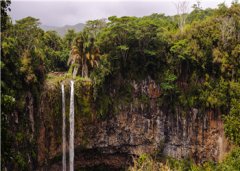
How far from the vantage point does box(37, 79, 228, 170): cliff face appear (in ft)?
57.6

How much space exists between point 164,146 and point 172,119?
5.83 ft

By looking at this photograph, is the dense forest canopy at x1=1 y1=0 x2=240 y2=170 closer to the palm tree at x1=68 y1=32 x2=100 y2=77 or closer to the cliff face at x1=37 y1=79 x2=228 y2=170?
the palm tree at x1=68 y1=32 x2=100 y2=77

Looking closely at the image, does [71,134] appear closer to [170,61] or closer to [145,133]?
[145,133]

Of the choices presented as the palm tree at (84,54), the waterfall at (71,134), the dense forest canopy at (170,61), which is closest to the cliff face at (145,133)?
the waterfall at (71,134)

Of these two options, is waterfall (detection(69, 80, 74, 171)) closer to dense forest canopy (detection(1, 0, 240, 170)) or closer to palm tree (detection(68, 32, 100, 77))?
dense forest canopy (detection(1, 0, 240, 170))

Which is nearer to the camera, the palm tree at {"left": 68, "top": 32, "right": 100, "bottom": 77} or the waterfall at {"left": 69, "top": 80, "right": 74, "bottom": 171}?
the waterfall at {"left": 69, "top": 80, "right": 74, "bottom": 171}

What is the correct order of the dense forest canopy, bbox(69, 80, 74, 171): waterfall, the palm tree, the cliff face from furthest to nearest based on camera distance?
1. the palm tree
2. the cliff face
3. bbox(69, 80, 74, 171): waterfall
4. the dense forest canopy

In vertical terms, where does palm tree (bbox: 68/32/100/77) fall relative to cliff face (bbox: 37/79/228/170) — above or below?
above

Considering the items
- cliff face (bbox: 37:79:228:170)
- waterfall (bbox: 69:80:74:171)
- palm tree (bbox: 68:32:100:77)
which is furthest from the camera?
palm tree (bbox: 68:32:100:77)

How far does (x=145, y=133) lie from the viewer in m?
18.5

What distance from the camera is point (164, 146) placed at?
61.1 ft

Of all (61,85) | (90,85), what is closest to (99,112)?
(90,85)

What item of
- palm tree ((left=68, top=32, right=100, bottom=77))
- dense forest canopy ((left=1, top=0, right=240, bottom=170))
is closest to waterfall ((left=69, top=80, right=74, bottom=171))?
dense forest canopy ((left=1, top=0, right=240, bottom=170))

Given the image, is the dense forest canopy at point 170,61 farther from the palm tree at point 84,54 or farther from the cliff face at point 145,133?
the cliff face at point 145,133
